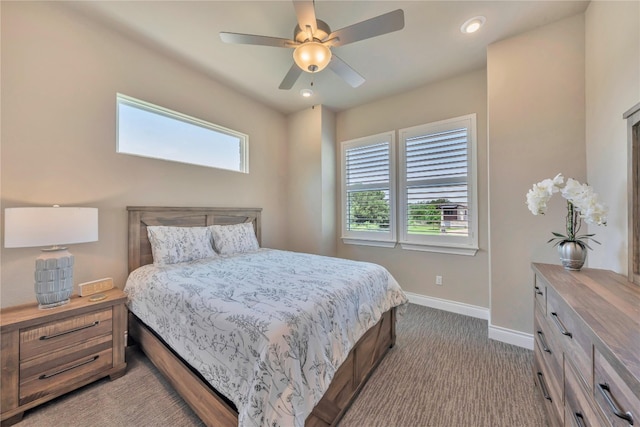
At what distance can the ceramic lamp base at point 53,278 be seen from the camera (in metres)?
1.69

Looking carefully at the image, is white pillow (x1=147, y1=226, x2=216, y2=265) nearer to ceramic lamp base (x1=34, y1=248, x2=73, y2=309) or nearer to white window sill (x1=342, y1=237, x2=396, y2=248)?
ceramic lamp base (x1=34, y1=248, x2=73, y2=309)

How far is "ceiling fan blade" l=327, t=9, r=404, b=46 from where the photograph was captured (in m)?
1.58

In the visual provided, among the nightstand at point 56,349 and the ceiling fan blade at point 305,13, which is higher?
the ceiling fan blade at point 305,13

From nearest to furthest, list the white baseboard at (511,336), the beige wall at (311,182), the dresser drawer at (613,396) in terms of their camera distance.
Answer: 1. the dresser drawer at (613,396)
2. the white baseboard at (511,336)
3. the beige wall at (311,182)

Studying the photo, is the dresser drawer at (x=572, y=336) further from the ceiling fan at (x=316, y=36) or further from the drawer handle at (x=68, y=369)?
the drawer handle at (x=68, y=369)

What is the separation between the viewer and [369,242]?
12.5 feet

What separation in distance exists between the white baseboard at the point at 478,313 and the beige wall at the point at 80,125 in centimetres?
322

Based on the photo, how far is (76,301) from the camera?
1852 millimetres

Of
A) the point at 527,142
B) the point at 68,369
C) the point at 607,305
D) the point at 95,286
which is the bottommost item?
the point at 68,369

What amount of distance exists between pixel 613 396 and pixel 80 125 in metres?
3.61

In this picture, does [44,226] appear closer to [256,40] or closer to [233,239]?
[233,239]

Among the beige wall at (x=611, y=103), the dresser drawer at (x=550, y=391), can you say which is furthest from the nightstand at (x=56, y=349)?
the beige wall at (x=611, y=103)

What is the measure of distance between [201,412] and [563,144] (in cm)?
348

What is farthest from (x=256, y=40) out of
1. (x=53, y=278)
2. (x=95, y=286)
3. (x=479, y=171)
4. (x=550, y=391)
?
(x=550, y=391)
